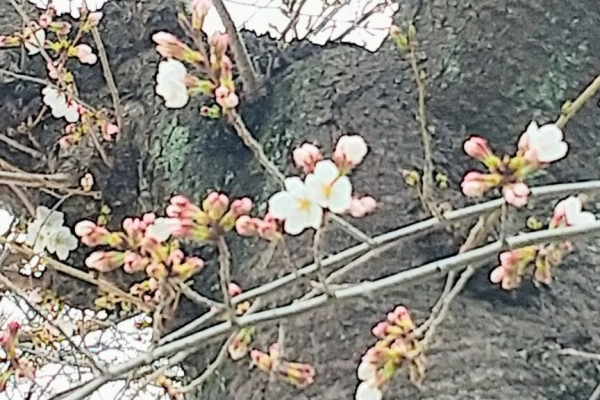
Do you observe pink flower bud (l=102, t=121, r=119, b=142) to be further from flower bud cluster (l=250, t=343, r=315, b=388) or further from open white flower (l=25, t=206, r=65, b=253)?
flower bud cluster (l=250, t=343, r=315, b=388)

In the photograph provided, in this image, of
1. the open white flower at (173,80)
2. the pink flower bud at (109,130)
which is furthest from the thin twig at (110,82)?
the open white flower at (173,80)

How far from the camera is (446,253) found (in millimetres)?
1166

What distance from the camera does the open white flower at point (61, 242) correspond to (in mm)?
1342

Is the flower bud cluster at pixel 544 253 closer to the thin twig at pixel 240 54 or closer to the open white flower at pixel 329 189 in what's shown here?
the open white flower at pixel 329 189

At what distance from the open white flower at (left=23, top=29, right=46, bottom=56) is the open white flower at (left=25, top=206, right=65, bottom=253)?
0.23 metres

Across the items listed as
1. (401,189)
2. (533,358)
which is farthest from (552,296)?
(401,189)

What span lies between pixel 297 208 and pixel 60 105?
70 centimetres

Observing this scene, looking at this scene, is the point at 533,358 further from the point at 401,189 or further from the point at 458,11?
Result: the point at 458,11

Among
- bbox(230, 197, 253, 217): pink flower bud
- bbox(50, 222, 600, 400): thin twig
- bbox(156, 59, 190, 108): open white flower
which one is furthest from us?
bbox(156, 59, 190, 108): open white flower

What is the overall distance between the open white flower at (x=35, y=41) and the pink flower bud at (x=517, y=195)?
838 millimetres

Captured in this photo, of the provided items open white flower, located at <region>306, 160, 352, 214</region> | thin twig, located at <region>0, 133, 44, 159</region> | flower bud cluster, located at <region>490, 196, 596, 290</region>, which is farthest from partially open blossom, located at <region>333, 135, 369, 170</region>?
thin twig, located at <region>0, 133, 44, 159</region>

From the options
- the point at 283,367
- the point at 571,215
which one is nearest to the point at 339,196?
the point at 571,215

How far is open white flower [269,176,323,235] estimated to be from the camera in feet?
2.41

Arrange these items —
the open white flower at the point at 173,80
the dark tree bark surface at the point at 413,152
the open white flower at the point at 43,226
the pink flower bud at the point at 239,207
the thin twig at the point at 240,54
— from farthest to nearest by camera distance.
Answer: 1. the open white flower at the point at 43,226
2. the thin twig at the point at 240,54
3. the dark tree bark surface at the point at 413,152
4. the open white flower at the point at 173,80
5. the pink flower bud at the point at 239,207
